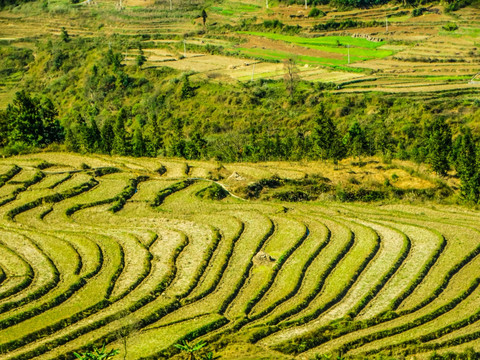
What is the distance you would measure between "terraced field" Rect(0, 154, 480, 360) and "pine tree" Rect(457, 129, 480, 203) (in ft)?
19.8

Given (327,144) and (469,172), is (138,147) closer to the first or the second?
(327,144)

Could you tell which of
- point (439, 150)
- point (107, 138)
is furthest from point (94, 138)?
point (439, 150)

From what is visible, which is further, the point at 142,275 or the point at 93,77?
the point at 93,77

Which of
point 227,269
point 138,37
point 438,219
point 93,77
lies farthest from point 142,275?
point 138,37

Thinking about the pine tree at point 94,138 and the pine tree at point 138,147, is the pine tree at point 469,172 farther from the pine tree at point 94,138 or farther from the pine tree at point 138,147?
the pine tree at point 94,138

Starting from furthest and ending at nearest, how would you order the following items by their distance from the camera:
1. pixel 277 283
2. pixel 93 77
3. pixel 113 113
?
1. pixel 93 77
2. pixel 113 113
3. pixel 277 283

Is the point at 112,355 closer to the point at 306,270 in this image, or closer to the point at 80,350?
the point at 80,350

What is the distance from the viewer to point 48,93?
13538 centimetres

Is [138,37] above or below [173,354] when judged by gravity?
above

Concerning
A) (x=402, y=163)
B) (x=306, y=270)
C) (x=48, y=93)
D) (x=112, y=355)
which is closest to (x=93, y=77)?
(x=48, y=93)

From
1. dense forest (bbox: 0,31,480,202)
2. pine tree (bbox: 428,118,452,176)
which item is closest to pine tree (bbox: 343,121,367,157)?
dense forest (bbox: 0,31,480,202)

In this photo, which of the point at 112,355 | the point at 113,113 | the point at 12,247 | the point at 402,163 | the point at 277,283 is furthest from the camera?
the point at 113,113

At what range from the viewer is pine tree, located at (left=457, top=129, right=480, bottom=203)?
195 ft

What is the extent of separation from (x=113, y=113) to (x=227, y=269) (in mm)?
84855
